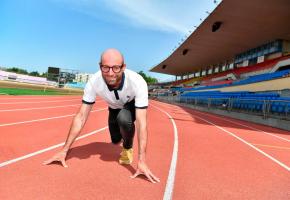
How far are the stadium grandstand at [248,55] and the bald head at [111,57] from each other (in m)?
13.5

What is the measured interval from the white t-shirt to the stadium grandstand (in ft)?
42.8

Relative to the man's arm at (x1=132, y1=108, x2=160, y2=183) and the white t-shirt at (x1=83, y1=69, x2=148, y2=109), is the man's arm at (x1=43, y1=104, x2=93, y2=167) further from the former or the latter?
the man's arm at (x1=132, y1=108, x2=160, y2=183)

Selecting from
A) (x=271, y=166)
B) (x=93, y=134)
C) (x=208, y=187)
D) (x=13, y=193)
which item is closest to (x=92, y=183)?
(x=13, y=193)

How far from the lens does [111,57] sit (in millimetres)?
4203

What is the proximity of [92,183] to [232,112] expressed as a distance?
2021 centimetres

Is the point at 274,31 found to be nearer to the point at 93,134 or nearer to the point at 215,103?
the point at 215,103

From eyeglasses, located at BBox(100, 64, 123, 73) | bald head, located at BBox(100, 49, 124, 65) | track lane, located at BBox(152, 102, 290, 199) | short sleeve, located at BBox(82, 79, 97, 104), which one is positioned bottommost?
track lane, located at BBox(152, 102, 290, 199)

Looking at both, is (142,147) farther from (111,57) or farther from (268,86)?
(268,86)

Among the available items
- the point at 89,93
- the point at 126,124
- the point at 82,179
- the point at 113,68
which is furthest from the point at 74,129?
the point at 113,68

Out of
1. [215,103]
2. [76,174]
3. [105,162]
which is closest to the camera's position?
[76,174]

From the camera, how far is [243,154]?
7.73 metres

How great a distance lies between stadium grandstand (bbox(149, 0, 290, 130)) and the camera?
19844mm

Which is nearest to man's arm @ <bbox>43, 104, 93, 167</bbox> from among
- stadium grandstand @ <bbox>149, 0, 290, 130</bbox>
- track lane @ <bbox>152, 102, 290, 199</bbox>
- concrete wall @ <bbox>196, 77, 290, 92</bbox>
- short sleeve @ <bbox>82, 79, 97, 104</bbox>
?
short sleeve @ <bbox>82, 79, 97, 104</bbox>

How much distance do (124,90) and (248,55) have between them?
148ft
